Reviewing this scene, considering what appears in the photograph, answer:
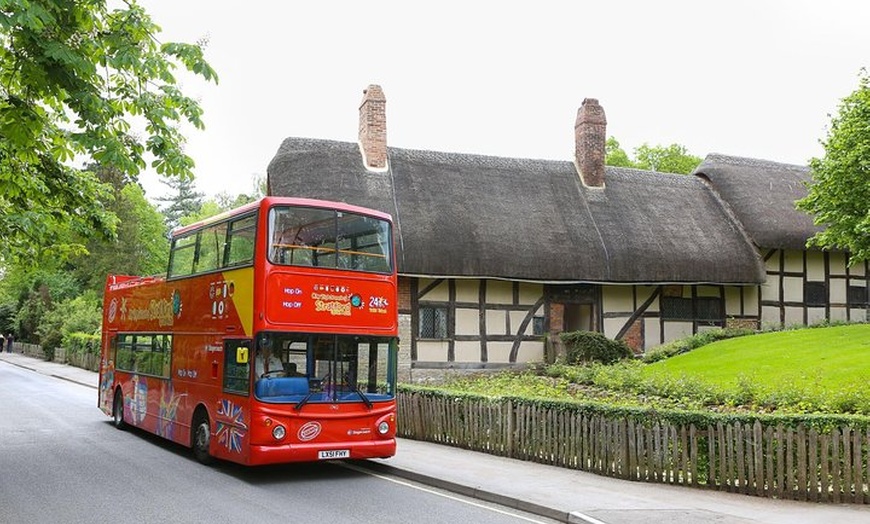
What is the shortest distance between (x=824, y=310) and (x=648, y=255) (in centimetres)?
791

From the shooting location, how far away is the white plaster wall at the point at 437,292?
24.0 metres

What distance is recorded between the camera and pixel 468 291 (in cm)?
2453

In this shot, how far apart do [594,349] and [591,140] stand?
9235mm

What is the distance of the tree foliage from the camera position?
53156mm

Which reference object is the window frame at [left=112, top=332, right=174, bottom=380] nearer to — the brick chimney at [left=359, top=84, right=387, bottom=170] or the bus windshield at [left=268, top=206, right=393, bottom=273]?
the bus windshield at [left=268, top=206, right=393, bottom=273]

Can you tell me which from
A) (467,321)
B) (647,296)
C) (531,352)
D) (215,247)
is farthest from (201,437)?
(647,296)

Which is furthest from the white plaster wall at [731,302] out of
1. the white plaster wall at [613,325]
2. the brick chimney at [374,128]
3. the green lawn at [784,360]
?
the brick chimney at [374,128]

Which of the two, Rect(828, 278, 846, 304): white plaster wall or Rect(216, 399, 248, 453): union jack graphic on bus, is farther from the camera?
Rect(828, 278, 846, 304): white plaster wall

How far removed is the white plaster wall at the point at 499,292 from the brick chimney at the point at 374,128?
5.43 meters

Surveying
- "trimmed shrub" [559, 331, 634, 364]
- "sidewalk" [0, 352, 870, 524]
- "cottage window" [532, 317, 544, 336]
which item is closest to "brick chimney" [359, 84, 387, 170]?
"cottage window" [532, 317, 544, 336]

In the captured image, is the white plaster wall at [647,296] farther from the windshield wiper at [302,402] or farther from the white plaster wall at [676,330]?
the windshield wiper at [302,402]

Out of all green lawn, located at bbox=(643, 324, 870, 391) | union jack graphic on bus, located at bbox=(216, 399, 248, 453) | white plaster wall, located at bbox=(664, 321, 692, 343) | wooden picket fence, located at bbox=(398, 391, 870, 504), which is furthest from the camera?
white plaster wall, located at bbox=(664, 321, 692, 343)

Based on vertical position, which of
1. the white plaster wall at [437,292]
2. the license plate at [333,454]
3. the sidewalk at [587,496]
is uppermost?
the white plaster wall at [437,292]

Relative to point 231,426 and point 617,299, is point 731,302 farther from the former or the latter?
point 231,426
